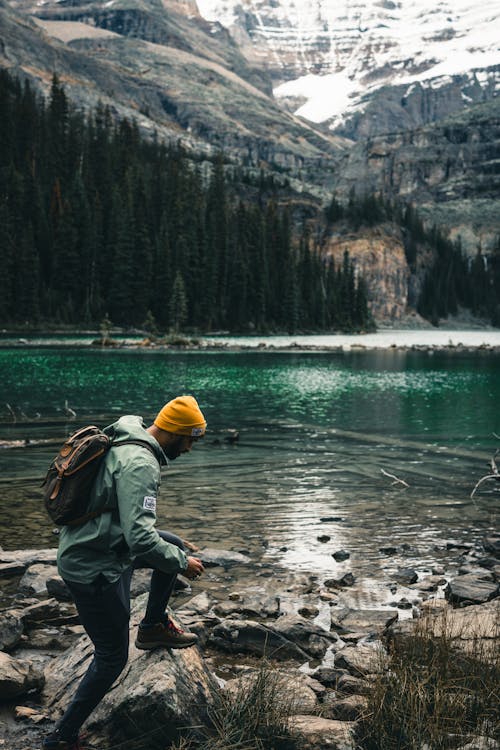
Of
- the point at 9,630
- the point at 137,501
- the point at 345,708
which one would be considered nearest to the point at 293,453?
the point at 9,630

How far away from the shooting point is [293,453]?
26375 mm

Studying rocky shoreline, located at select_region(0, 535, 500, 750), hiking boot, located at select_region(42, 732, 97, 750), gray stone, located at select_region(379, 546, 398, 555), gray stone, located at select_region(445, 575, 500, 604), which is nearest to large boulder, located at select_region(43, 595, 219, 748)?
rocky shoreline, located at select_region(0, 535, 500, 750)

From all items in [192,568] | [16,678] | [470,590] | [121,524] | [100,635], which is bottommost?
[470,590]

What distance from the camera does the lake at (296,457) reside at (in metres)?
14.9

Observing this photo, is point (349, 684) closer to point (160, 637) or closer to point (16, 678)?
point (160, 637)

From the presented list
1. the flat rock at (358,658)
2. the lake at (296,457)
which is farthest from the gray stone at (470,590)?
the flat rock at (358,658)

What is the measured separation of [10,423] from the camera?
3084 centimetres

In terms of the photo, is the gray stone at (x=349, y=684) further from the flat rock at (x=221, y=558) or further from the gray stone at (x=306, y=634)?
the flat rock at (x=221, y=558)

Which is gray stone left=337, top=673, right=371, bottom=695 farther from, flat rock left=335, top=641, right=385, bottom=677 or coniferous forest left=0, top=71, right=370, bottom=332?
coniferous forest left=0, top=71, right=370, bottom=332

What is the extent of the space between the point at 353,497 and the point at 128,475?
14.9m

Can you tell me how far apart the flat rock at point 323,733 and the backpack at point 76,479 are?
100 inches

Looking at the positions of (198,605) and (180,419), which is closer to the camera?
(180,419)

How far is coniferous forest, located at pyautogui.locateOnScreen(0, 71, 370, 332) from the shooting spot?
122062 millimetres

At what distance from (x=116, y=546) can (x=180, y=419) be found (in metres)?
1.06
